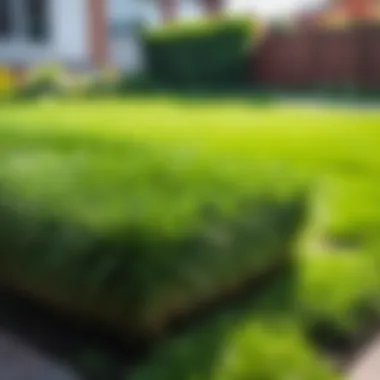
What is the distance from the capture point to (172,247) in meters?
3.49

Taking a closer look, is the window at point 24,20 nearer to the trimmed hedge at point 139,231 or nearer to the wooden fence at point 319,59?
the wooden fence at point 319,59

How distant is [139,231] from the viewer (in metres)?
3.55

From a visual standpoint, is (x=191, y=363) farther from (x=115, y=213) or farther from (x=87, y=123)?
(x=87, y=123)

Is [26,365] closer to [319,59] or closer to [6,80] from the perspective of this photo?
[6,80]

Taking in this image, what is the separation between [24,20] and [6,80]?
317cm

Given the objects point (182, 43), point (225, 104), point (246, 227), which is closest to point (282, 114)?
point (225, 104)

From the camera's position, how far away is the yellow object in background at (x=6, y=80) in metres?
15.6

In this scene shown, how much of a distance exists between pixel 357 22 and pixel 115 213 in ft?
45.8

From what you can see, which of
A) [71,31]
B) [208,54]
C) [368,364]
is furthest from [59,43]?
[368,364]

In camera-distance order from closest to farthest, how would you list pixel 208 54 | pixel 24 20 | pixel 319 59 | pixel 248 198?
pixel 248 198
pixel 319 59
pixel 208 54
pixel 24 20

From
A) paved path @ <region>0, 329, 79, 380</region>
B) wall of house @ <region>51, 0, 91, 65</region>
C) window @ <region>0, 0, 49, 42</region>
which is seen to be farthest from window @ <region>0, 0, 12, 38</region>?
paved path @ <region>0, 329, 79, 380</region>

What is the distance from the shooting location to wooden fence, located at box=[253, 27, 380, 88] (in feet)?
54.2

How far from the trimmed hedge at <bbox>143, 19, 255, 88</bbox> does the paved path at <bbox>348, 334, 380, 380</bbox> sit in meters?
13.6

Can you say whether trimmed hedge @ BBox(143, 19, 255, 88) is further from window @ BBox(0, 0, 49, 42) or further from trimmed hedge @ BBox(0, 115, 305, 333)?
trimmed hedge @ BBox(0, 115, 305, 333)
